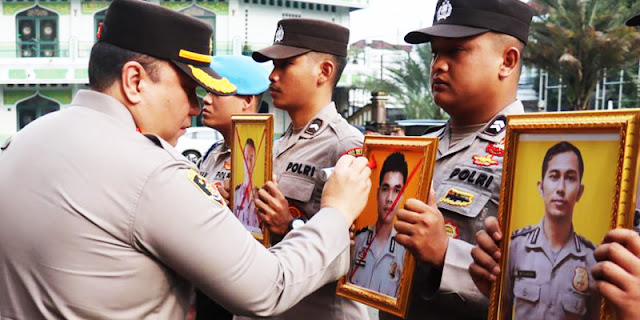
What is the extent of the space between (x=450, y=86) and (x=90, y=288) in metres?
1.14

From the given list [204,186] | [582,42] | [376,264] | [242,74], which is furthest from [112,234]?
[582,42]

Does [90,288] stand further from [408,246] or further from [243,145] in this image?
[243,145]

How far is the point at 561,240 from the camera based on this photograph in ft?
4.16

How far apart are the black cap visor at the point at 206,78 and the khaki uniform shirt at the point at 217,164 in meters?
1.48

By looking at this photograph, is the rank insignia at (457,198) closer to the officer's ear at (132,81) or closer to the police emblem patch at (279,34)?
the officer's ear at (132,81)

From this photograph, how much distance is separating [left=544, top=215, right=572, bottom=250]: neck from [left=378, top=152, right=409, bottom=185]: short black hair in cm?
45

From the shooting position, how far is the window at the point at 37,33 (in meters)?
25.4

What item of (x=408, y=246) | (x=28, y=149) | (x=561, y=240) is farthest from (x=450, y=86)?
(x=28, y=149)

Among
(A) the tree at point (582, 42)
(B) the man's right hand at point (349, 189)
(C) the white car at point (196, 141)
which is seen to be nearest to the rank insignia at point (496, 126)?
(B) the man's right hand at point (349, 189)

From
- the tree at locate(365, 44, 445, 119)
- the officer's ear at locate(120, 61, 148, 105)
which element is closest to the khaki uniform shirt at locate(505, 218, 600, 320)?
the officer's ear at locate(120, 61, 148, 105)

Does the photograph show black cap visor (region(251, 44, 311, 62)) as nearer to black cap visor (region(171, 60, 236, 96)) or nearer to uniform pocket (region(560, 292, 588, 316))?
black cap visor (region(171, 60, 236, 96))

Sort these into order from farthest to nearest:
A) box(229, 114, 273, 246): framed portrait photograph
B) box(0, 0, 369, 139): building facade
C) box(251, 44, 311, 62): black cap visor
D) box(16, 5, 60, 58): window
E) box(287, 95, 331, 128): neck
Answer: box(16, 5, 60, 58): window < box(0, 0, 369, 139): building facade < box(287, 95, 331, 128): neck < box(251, 44, 311, 62): black cap visor < box(229, 114, 273, 246): framed portrait photograph

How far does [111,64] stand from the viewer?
1648 mm

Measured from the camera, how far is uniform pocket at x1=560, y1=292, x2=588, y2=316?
1210mm
